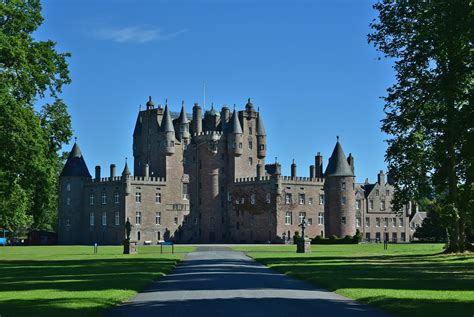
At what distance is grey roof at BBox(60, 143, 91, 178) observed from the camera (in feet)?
341

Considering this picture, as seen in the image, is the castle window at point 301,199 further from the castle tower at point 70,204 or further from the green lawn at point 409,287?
the green lawn at point 409,287

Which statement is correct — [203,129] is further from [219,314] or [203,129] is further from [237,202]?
[219,314]

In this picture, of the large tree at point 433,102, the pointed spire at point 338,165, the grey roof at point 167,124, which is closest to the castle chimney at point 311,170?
the pointed spire at point 338,165

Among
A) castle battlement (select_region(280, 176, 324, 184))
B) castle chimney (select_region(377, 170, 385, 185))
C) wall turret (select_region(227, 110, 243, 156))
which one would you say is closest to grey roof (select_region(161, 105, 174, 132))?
wall turret (select_region(227, 110, 243, 156))

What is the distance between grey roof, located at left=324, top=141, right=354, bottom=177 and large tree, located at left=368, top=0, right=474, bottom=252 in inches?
2227

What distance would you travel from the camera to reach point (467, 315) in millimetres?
16672

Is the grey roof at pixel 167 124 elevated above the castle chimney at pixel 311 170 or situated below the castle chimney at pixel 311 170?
above

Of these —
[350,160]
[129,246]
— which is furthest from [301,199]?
[129,246]

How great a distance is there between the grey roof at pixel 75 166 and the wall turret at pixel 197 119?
57.3ft

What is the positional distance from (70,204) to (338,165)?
3893cm

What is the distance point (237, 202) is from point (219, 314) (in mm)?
89797

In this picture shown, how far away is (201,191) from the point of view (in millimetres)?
108000

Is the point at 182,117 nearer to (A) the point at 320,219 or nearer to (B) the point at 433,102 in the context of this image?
(A) the point at 320,219

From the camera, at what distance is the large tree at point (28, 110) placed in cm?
3506
